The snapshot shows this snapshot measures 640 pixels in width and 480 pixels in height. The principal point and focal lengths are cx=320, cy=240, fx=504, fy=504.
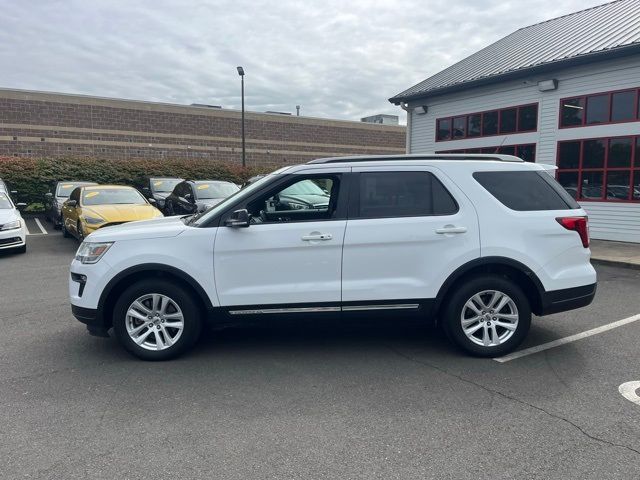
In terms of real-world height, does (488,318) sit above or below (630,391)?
above

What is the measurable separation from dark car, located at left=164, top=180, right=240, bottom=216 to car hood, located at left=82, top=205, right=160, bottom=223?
1.65 metres

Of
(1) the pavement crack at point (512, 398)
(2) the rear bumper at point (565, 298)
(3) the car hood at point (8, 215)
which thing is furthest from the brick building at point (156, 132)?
(2) the rear bumper at point (565, 298)

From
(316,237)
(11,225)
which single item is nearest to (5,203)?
(11,225)

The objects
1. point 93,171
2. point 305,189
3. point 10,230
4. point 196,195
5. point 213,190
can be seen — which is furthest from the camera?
point 93,171

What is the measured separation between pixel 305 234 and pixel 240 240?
1.90ft

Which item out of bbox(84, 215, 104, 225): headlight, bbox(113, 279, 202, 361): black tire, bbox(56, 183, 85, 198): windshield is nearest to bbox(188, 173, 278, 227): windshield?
bbox(113, 279, 202, 361): black tire

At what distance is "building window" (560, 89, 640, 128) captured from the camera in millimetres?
11828

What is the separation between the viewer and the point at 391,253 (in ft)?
14.8

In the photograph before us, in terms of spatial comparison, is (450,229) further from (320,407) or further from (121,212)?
(121,212)

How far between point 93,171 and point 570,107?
736 inches

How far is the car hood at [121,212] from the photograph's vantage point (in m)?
10.7

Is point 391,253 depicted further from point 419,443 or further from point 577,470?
point 577,470

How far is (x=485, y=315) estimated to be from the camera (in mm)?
4645

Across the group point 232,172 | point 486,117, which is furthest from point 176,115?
point 486,117
